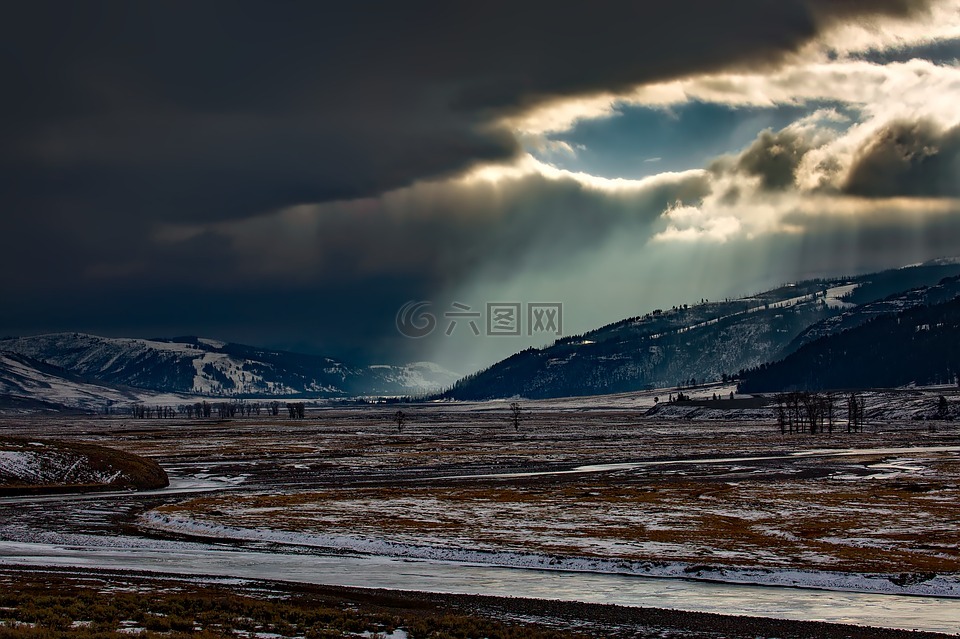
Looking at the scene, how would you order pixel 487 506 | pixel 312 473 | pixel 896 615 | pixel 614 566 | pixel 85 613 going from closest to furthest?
→ pixel 85 613 → pixel 896 615 → pixel 614 566 → pixel 487 506 → pixel 312 473

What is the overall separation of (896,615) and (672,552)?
13887 mm

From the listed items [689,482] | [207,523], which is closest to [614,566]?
[207,523]

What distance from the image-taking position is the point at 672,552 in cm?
4550

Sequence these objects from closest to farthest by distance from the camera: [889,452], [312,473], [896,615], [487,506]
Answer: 1. [896,615]
2. [487,506]
3. [312,473]
4. [889,452]

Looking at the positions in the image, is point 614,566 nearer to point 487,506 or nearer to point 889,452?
point 487,506

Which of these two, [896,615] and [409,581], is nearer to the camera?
[896,615]

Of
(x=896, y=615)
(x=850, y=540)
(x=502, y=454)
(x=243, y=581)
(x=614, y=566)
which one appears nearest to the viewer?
(x=896, y=615)

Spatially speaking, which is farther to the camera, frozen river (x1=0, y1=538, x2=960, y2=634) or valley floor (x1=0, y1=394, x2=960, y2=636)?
valley floor (x1=0, y1=394, x2=960, y2=636)

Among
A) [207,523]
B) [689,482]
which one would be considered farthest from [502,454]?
[207,523]

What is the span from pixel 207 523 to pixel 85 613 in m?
28.7

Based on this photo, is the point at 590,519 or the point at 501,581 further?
the point at 590,519

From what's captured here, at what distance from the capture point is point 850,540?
48.3 metres

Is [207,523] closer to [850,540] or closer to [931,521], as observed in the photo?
[850,540]

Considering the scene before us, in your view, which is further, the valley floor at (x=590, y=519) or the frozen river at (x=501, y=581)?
the valley floor at (x=590, y=519)
